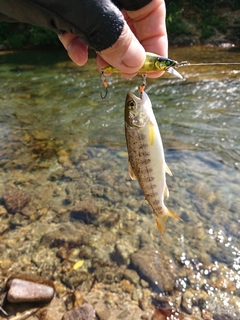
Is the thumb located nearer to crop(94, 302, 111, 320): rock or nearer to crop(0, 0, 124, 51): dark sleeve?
crop(0, 0, 124, 51): dark sleeve

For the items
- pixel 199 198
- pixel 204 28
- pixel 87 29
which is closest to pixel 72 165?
pixel 199 198

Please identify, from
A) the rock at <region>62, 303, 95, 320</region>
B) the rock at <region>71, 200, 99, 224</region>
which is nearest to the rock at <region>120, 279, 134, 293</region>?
the rock at <region>62, 303, 95, 320</region>

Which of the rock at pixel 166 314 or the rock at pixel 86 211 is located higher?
the rock at pixel 86 211

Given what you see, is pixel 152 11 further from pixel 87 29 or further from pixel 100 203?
pixel 100 203

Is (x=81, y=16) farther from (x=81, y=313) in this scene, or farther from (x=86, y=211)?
(x=86, y=211)

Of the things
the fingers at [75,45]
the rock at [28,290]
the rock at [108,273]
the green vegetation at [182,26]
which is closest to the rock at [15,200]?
the rock at [28,290]

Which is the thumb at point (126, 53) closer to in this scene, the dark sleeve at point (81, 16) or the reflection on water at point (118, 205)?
the dark sleeve at point (81, 16)

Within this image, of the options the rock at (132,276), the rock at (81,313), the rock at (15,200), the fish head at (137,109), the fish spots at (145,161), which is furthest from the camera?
the rock at (15,200)
